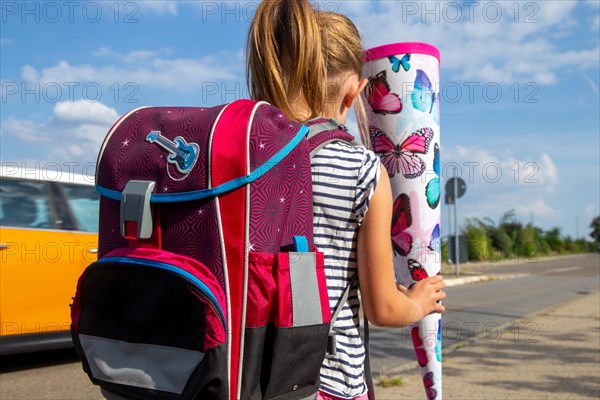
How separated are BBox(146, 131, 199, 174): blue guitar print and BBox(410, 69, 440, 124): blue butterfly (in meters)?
0.91

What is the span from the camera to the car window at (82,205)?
5852 mm

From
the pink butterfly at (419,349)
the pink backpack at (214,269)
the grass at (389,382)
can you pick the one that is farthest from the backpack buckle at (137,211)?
the grass at (389,382)

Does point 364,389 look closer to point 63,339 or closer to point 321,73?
point 321,73

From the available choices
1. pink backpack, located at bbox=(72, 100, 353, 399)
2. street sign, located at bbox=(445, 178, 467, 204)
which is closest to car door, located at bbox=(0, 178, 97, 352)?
pink backpack, located at bbox=(72, 100, 353, 399)

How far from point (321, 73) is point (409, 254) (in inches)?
27.7

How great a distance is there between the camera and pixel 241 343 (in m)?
1.24

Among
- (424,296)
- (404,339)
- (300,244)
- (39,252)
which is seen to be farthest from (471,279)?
(300,244)

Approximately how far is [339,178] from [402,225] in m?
0.66

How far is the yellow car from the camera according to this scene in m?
5.33

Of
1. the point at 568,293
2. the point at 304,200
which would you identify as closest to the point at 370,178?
the point at 304,200

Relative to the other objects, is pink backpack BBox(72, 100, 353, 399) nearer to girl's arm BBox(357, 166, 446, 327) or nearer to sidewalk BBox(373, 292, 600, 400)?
girl's arm BBox(357, 166, 446, 327)

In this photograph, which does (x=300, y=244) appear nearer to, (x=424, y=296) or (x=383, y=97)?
(x=424, y=296)

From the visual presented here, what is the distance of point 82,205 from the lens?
5934mm

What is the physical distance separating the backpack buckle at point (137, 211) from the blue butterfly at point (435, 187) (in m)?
0.98
